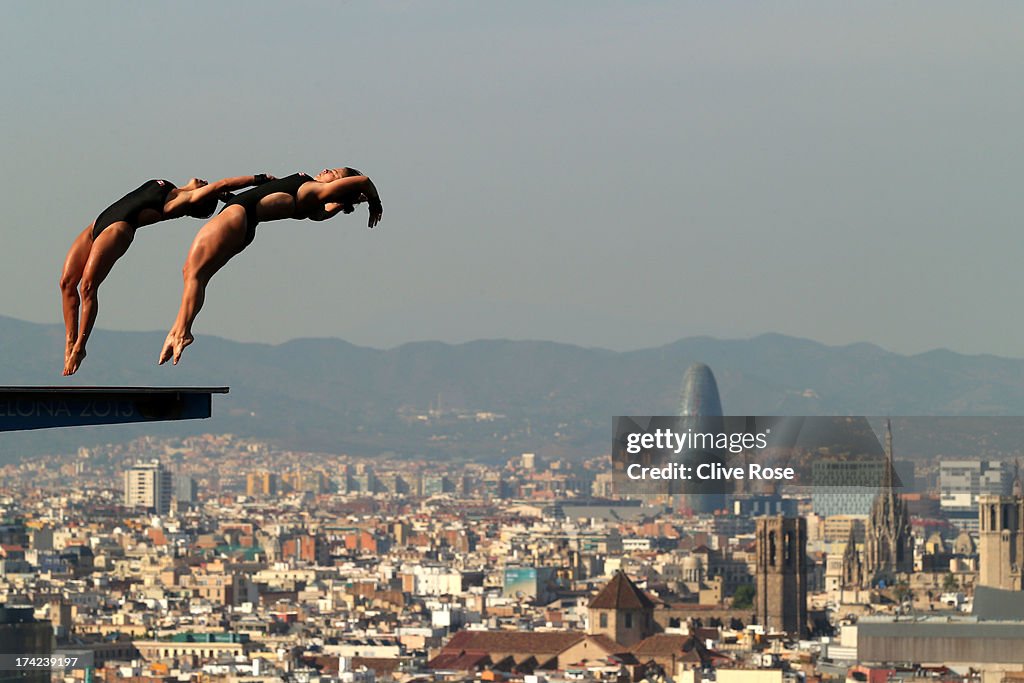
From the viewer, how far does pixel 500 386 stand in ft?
565

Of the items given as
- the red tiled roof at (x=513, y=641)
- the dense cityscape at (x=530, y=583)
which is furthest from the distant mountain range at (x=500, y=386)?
the red tiled roof at (x=513, y=641)

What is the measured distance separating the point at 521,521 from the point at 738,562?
27.8 m

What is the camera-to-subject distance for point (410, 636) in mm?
68438

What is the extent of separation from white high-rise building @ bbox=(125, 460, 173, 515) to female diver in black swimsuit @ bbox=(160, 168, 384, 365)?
110011mm

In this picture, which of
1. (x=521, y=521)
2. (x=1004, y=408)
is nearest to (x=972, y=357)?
(x=1004, y=408)

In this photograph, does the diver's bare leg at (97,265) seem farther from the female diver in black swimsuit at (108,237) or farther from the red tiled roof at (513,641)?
the red tiled roof at (513,641)

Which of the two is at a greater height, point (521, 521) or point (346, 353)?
point (346, 353)

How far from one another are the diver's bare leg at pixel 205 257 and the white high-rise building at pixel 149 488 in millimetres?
110016

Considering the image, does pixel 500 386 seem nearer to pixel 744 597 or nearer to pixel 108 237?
pixel 744 597

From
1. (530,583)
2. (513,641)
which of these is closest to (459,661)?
(513,641)

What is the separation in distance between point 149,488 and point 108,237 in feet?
372

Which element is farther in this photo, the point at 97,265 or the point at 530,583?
the point at 530,583

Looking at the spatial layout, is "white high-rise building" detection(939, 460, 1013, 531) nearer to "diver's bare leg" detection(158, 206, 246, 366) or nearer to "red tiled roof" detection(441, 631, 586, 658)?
"red tiled roof" detection(441, 631, 586, 658)

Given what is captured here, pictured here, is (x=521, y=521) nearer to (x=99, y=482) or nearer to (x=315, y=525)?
(x=315, y=525)
